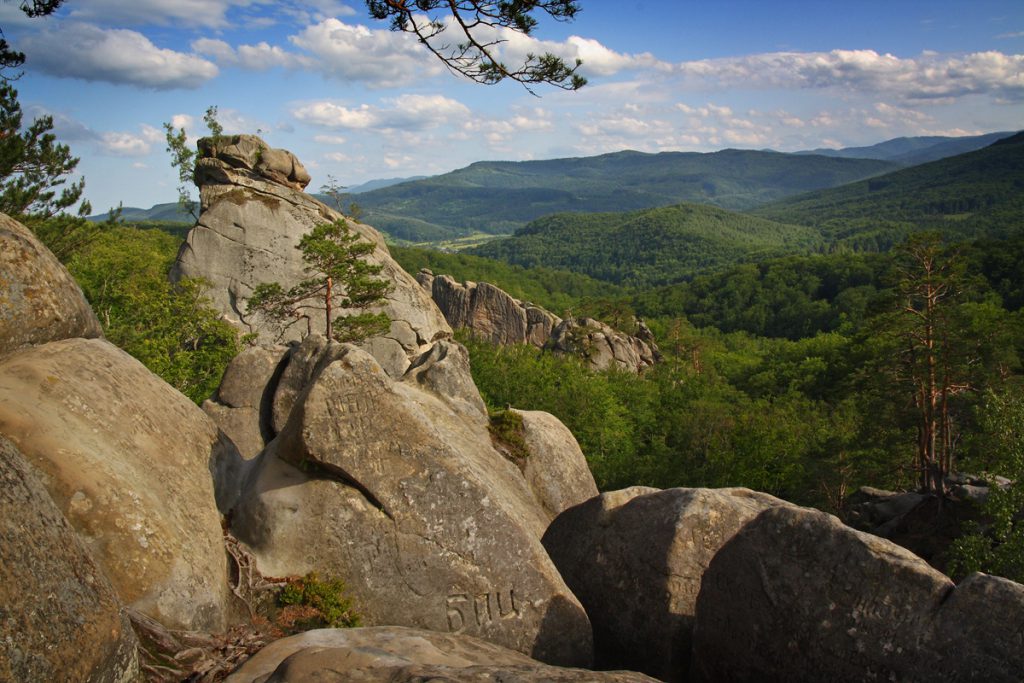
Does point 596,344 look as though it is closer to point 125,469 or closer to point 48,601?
point 125,469

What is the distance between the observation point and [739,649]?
31.4 ft

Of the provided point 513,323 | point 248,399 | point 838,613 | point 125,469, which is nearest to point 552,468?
point 248,399

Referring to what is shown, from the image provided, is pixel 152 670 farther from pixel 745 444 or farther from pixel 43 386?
pixel 745 444

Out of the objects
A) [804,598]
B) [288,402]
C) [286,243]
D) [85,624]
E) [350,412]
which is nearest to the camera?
[85,624]

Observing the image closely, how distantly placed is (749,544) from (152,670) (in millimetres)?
7266

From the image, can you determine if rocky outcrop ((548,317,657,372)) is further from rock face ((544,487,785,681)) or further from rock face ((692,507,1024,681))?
rock face ((692,507,1024,681))

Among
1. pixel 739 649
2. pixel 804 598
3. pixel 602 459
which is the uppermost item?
pixel 804 598

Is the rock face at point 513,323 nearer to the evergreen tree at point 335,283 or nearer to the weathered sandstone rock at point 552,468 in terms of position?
the evergreen tree at point 335,283

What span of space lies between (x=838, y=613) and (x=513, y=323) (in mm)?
69189

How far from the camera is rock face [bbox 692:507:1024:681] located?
7727 millimetres

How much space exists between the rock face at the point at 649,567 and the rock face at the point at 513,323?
61.3 meters

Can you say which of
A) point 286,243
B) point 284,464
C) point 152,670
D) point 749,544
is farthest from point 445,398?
point 286,243

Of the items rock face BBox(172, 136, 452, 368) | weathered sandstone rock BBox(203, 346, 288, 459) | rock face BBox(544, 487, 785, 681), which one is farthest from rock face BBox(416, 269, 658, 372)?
rock face BBox(544, 487, 785, 681)

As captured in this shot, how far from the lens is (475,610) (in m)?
10.3
